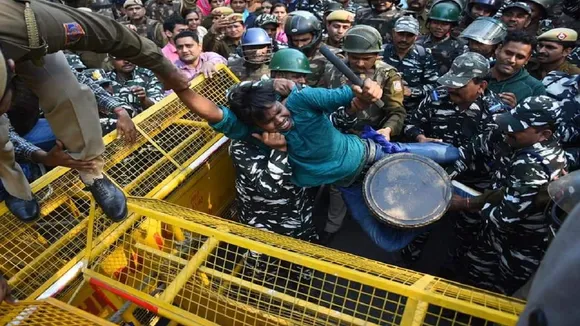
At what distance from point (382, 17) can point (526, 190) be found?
12.1ft

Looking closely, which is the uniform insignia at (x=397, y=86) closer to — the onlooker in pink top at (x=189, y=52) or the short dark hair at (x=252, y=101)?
the short dark hair at (x=252, y=101)

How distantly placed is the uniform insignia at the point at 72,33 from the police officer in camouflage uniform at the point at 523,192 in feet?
7.36

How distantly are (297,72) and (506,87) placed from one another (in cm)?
179

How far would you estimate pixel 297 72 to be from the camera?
3.63 metres

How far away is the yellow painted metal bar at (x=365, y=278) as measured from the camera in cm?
143

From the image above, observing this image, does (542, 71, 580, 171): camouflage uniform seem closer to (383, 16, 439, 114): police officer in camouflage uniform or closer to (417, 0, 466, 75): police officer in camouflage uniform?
(383, 16, 439, 114): police officer in camouflage uniform

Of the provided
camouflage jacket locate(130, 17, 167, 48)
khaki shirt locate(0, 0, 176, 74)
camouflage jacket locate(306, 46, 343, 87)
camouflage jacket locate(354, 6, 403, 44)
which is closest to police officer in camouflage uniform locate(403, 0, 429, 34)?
camouflage jacket locate(354, 6, 403, 44)

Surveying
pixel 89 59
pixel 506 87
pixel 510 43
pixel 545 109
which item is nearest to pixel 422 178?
pixel 545 109

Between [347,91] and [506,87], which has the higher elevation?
[347,91]

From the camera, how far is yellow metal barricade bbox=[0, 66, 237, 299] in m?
2.24

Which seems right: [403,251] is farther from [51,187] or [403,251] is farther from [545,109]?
[51,187]

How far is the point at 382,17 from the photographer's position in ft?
17.8

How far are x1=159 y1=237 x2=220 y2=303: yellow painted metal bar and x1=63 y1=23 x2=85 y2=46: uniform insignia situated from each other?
43.3 inches

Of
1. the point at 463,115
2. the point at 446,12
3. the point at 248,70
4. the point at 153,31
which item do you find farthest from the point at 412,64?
the point at 153,31
